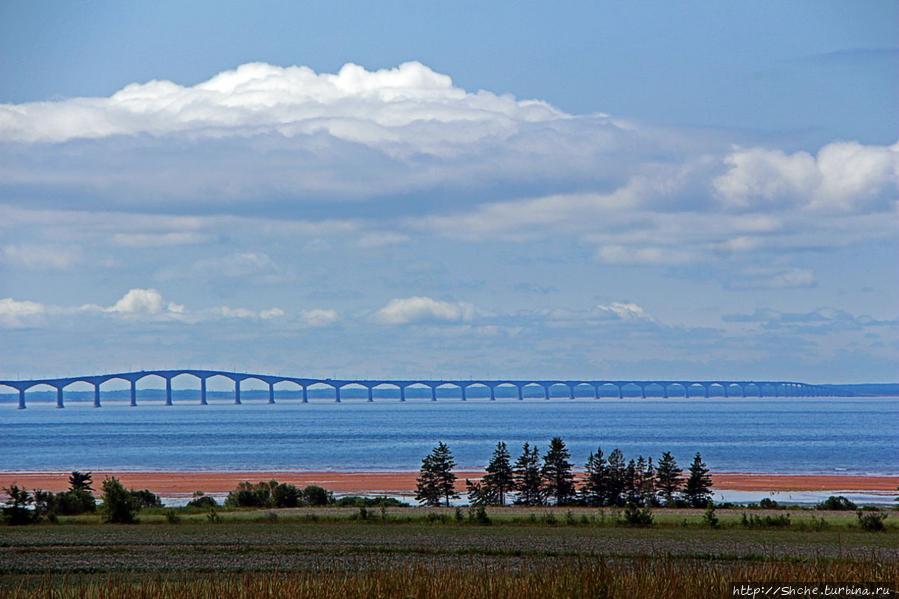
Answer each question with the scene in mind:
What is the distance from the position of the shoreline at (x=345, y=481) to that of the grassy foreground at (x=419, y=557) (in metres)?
23.1

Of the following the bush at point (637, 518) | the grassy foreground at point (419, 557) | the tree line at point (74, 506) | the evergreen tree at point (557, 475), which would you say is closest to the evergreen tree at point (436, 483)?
the evergreen tree at point (557, 475)

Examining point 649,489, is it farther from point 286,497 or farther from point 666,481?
point 286,497

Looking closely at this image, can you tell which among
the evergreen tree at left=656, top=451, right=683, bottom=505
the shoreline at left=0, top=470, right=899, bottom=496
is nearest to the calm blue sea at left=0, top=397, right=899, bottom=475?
the shoreline at left=0, top=470, right=899, bottom=496

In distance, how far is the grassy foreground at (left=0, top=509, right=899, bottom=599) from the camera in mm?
13758

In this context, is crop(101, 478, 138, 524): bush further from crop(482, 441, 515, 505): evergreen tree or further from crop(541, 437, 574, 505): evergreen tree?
crop(541, 437, 574, 505): evergreen tree

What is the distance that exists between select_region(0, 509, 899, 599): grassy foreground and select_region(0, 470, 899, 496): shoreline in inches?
911

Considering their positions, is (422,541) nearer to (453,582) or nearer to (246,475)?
(453,582)

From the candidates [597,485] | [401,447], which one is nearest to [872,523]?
[597,485]

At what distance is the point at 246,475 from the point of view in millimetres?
79438

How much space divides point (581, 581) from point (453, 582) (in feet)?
5.68

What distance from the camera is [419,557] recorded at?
88.4 feet

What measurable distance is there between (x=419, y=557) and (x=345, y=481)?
4555 cm

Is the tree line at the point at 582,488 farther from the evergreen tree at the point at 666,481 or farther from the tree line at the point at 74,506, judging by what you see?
the tree line at the point at 74,506

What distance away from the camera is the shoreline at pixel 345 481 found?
65.0 m
